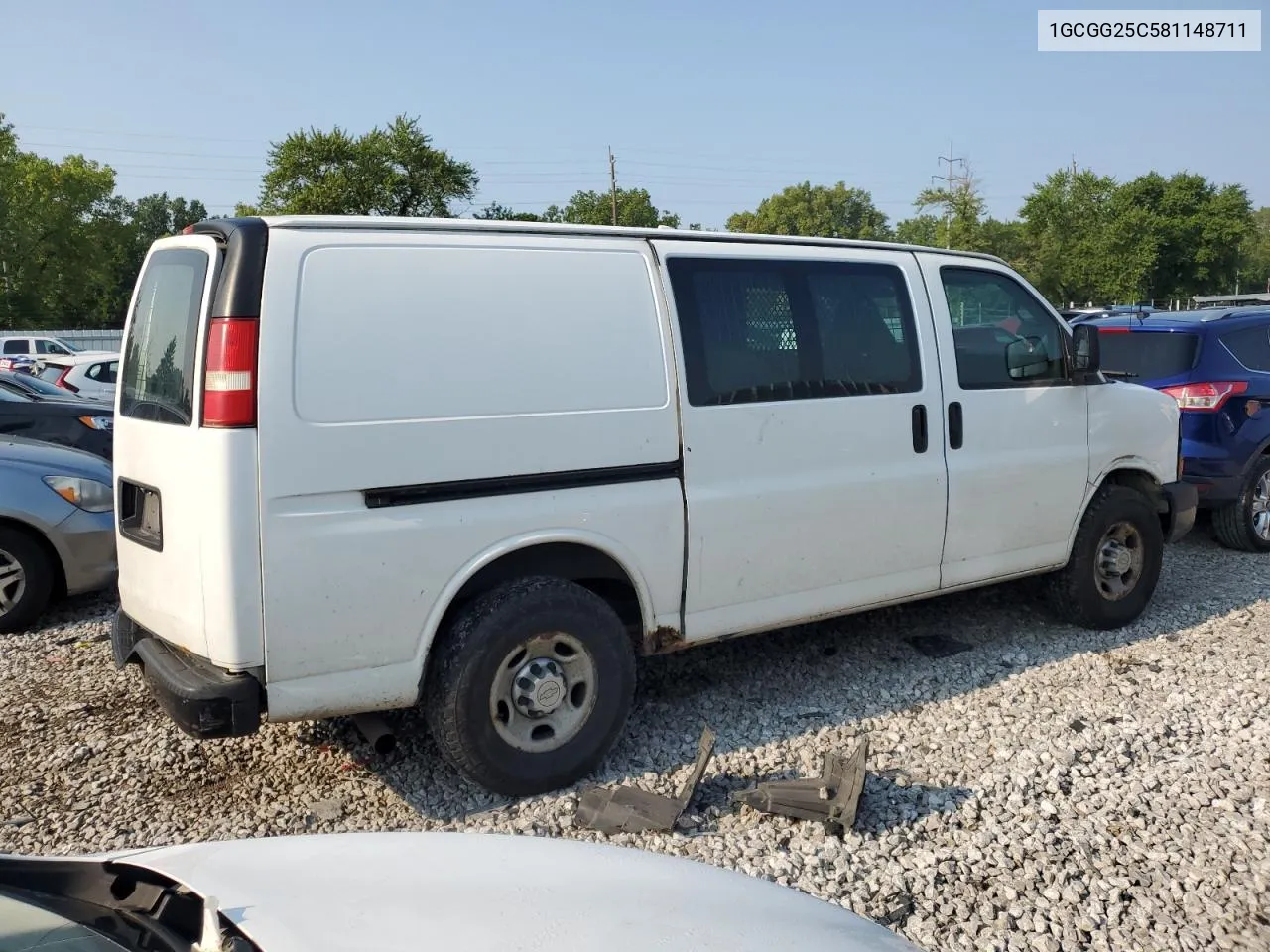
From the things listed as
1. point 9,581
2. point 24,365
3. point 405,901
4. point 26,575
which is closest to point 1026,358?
point 405,901

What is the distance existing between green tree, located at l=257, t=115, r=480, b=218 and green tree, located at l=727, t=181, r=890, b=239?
5603 cm

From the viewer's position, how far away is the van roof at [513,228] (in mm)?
3646

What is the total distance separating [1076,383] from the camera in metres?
5.66

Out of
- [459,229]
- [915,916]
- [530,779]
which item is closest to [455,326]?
[459,229]

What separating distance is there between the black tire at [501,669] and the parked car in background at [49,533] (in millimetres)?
3366

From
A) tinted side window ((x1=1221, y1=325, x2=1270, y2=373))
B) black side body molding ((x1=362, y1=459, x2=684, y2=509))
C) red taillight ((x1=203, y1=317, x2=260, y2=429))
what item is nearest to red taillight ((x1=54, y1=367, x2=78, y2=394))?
red taillight ((x1=203, y1=317, x2=260, y2=429))

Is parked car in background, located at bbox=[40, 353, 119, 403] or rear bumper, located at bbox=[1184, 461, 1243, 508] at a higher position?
parked car in background, located at bbox=[40, 353, 119, 403]

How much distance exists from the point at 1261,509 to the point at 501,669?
22.5 ft

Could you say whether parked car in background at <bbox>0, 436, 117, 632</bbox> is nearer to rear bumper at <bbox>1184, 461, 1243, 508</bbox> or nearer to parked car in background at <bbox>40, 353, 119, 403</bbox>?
rear bumper at <bbox>1184, 461, 1243, 508</bbox>

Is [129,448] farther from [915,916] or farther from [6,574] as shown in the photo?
[915,916]

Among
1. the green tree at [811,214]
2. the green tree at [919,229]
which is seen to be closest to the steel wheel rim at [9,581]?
the green tree at [919,229]

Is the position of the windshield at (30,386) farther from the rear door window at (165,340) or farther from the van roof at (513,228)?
the van roof at (513,228)

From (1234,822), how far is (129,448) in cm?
428

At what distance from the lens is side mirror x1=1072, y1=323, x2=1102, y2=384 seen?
5543mm
